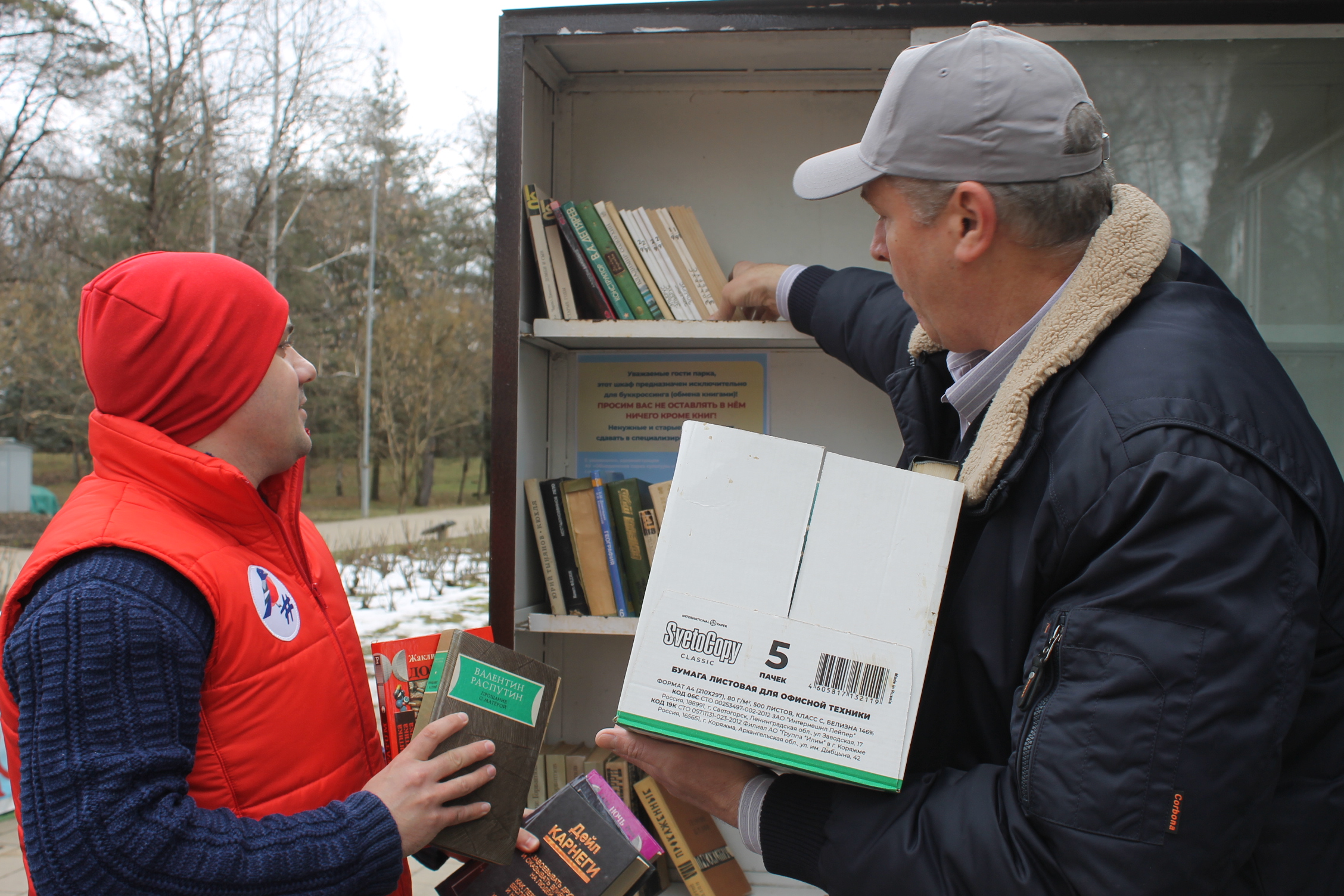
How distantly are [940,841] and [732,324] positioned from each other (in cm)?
147

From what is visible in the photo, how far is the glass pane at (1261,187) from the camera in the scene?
2084 millimetres

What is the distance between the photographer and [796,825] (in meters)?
1.04

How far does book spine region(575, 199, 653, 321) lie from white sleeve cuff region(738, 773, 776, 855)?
142cm

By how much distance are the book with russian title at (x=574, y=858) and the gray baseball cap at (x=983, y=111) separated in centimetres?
115

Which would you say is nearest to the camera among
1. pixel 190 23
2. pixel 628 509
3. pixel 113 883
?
pixel 113 883

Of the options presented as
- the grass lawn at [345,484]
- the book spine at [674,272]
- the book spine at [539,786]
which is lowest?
the grass lawn at [345,484]

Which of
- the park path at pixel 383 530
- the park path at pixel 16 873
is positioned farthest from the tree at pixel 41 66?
the park path at pixel 16 873

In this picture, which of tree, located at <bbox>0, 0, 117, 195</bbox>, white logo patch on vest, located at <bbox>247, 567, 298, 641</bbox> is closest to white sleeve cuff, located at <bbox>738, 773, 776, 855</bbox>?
white logo patch on vest, located at <bbox>247, 567, 298, 641</bbox>

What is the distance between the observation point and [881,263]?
2.57 meters

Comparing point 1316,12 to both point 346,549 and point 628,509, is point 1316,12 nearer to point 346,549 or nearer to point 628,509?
point 628,509

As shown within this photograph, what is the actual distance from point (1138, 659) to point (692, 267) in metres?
1.67

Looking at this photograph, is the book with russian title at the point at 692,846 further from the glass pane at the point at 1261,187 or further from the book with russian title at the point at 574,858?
the glass pane at the point at 1261,187

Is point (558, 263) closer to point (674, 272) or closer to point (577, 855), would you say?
point (674, 272)

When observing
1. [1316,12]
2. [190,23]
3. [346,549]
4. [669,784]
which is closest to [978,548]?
[669,784]
